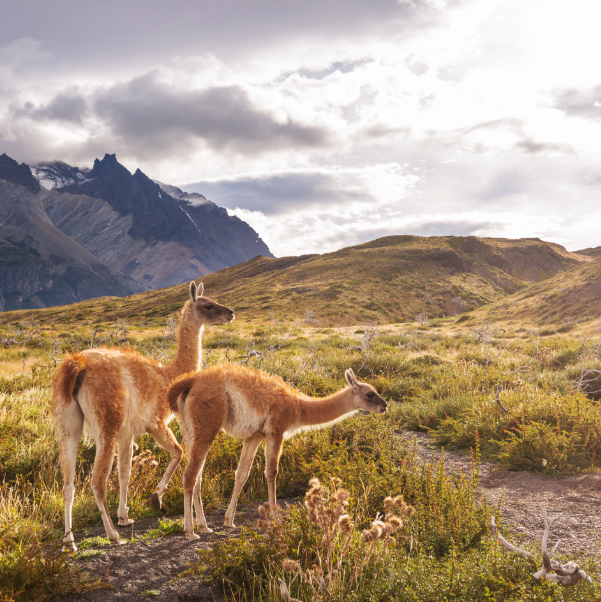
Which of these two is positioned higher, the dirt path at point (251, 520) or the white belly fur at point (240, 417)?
the white belly fur at point (240, 417)

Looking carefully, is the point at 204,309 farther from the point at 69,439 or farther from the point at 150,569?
the point at 150,569

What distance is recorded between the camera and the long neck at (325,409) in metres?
5.17

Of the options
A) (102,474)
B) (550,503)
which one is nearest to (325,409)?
(102,474)

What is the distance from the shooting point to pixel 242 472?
480 centimetres

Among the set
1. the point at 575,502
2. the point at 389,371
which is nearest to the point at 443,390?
the point at 389,371

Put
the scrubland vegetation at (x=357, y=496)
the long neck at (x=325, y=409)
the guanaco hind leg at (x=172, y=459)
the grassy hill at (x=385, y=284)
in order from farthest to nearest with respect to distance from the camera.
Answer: the grassy hill at (x=385, y=284)
the long neck at (x=325, y=409)
the guanaco hind leg at (x=172, y=459)
the scrubland vegetation at (x=357, y=496)

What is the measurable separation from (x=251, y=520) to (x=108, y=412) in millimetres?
2130

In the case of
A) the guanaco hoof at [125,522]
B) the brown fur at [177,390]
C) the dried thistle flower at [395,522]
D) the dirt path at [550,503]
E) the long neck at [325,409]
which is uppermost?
the brown fur at [177,390]

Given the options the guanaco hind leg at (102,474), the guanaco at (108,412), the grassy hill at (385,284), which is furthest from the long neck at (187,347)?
the grassy hill at (385,284)

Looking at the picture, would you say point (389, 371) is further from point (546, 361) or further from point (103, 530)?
point (103, 530)

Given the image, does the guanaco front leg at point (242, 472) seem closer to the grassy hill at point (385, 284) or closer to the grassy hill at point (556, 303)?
the grassy hill at point (556, 303)

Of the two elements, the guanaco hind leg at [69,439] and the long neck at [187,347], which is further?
the long neck at [187,347]

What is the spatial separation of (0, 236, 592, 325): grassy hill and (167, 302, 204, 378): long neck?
3842 centimetres

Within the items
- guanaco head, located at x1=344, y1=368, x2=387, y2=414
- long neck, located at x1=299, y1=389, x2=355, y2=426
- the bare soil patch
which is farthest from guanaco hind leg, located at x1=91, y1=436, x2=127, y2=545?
guanaco head, located at x1=344, y1=368, x2=387, y2=414
